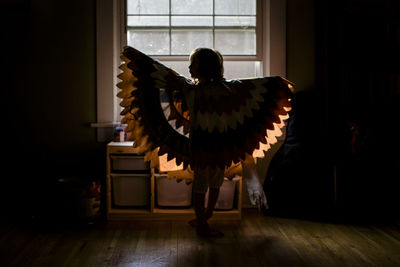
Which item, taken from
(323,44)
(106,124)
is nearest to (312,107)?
(323,44)

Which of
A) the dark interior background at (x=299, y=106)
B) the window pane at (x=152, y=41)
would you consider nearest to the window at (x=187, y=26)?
the window pane at (x=152, y=41)

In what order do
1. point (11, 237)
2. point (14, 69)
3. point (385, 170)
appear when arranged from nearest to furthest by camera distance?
point (11, 237)
point (385, 170)
point (14, 69)

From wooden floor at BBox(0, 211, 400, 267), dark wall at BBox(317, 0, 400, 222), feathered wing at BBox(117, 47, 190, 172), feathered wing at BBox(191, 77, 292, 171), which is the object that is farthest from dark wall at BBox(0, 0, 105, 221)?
dark wall at BBox(317, 0, 400, 222)

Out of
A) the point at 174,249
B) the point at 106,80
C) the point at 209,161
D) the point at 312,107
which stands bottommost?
the point at 174,249

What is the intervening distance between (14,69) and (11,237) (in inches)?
56.2

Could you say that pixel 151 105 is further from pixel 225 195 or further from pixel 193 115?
pixel 225 195

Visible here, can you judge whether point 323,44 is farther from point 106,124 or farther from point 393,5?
point 106,124

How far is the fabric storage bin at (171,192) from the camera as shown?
3205mm

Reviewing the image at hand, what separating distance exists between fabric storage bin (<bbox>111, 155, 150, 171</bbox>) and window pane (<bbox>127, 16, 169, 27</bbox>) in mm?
1170

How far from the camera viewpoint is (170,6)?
3.54m

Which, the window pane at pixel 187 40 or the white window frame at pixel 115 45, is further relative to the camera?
the window pane at pixel 187 40

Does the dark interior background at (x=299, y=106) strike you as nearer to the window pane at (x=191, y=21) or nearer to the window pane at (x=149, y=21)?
the window pane at (x=149, y=21)

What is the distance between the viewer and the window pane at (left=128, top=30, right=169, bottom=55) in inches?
140

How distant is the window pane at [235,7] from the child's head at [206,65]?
1.03m
